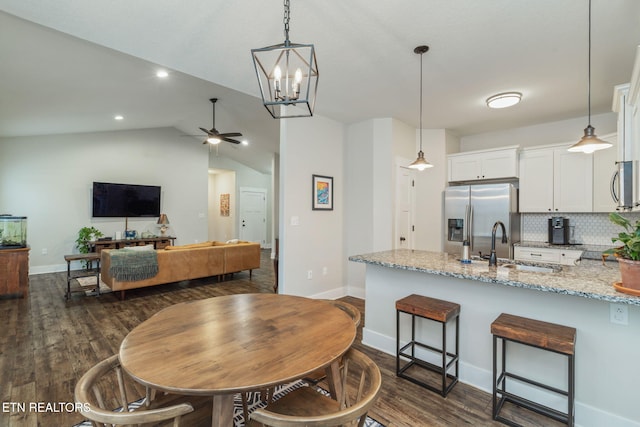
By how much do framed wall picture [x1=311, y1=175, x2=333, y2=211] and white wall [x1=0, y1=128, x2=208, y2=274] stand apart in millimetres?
5132

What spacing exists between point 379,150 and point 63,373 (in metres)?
4.21

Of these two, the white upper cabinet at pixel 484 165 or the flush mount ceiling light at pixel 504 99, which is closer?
the flush mount ceiling light at pixel 504 99

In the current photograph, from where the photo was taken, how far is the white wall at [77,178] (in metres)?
5.91

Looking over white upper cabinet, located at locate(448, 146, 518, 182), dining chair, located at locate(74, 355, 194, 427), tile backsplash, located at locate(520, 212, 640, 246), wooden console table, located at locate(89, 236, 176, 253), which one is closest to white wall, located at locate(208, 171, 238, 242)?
wooden console table, located at locate(89, 236, 176, 253)

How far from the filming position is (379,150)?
14.3 feet

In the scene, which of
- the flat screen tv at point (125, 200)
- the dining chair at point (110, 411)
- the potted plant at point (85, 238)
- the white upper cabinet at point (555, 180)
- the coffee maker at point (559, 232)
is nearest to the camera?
the dining chair at point (110, 411)

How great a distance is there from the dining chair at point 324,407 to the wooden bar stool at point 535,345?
3.50ft

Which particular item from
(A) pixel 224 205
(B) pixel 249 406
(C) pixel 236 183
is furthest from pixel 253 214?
(B) pixel 249 406

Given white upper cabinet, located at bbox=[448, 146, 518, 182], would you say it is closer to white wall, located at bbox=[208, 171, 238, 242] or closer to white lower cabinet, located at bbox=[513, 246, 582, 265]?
white lower cabinet, located at bbox=[513, 246, 582, 265]

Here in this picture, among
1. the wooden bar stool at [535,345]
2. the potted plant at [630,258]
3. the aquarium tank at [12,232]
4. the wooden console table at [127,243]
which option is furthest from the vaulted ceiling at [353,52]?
the wooden console table at [127,243]

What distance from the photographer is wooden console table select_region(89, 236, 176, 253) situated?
6.27m

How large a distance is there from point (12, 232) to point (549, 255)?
753cm

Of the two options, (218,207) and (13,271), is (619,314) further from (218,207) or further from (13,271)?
(218,207)

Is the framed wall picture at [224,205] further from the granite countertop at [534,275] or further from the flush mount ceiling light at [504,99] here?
the flush mount ceiling light at [504,99]
